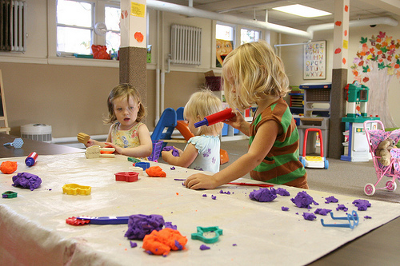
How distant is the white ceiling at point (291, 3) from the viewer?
631cm

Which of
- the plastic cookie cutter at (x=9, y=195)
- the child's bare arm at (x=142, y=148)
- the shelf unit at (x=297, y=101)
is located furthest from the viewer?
the shelf unit at (x=297, y=101)

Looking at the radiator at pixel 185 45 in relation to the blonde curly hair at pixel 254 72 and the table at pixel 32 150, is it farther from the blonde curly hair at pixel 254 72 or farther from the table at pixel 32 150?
the blonde curly hair at pixel 254 72

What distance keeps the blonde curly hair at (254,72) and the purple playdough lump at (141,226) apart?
708 millimetres

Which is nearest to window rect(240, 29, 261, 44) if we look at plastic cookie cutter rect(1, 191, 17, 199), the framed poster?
the framed poster

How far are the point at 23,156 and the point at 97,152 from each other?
1.20ft

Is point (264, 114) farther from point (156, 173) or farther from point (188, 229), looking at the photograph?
point (188, 229)

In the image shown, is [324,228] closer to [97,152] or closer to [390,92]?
[97,152]

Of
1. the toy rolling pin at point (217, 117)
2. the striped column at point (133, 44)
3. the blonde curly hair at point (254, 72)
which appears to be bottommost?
the toy rolling pin at point (217, 117)

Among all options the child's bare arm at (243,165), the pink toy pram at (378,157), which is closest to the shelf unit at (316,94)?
the pink toy pram at (378,157)

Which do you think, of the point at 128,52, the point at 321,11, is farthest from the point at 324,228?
the point at 321,11

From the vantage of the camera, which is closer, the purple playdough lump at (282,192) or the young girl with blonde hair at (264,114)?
the purple playdough lump at (282,192)

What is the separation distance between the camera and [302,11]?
7578mm

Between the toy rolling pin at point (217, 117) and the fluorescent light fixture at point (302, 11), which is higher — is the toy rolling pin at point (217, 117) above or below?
below

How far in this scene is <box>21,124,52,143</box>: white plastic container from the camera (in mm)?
5164
